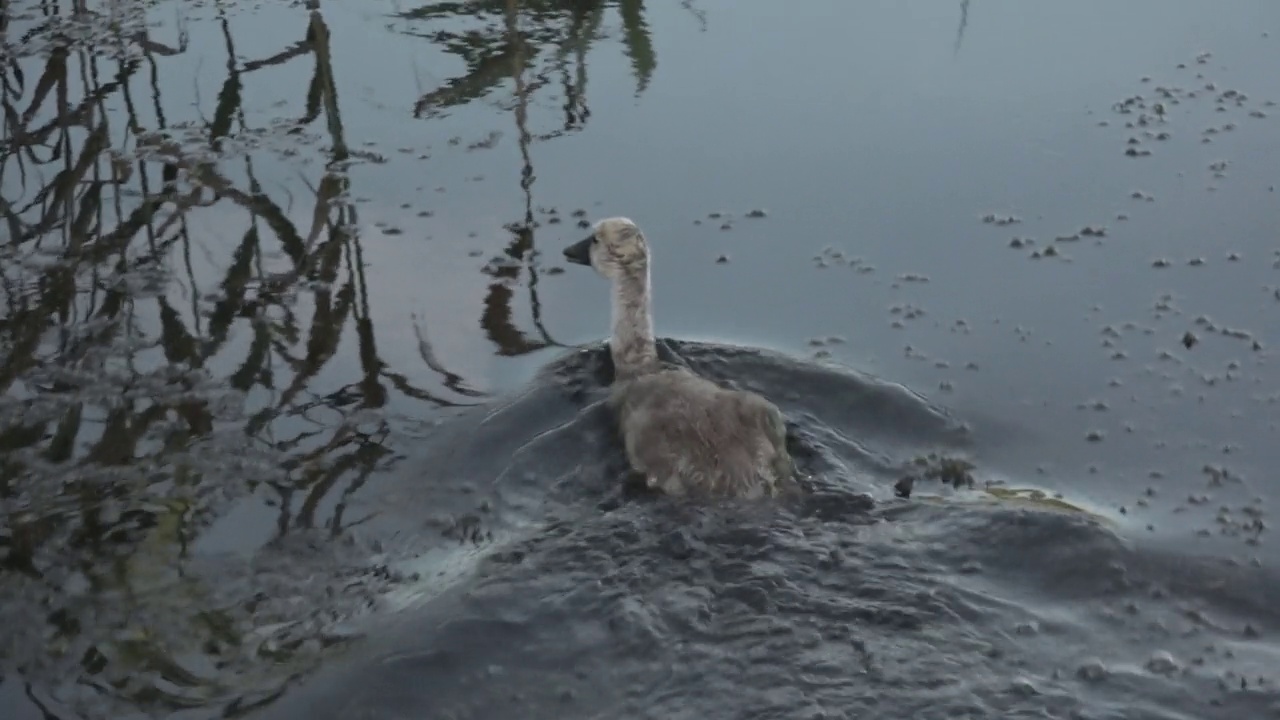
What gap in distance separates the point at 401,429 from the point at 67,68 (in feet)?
15.2

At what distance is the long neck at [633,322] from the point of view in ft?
22.0

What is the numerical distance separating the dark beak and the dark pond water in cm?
37

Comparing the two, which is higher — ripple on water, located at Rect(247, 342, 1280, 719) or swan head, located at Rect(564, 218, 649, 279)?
swan head, located at Rect(564, 218, 649, 279)

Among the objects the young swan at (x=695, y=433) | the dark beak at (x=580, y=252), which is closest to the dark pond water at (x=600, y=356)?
the young swan at (x=695, y=433)

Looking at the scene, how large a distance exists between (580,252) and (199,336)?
183 cm

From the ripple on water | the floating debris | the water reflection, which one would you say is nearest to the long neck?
the water reflection

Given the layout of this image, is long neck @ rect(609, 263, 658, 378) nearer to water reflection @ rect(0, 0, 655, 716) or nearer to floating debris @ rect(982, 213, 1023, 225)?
water reflection @ rect(0, 0, 655, 716)

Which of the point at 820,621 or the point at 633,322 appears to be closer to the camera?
the point at 820,621

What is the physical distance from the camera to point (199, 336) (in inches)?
267

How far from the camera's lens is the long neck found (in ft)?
22.0

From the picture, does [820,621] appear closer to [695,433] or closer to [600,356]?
[695,433]

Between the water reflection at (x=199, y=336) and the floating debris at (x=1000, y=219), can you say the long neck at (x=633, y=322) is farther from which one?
the floating debris at (x=1000, y=219)

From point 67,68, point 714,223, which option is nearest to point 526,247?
point 714,223

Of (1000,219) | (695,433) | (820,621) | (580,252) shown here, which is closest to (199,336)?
(580,252)
